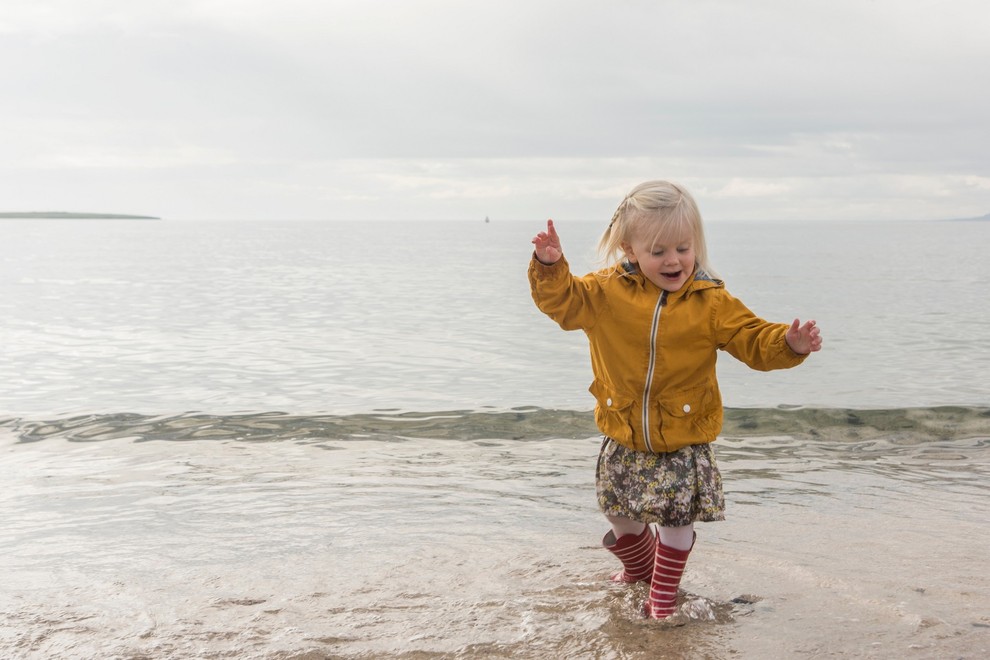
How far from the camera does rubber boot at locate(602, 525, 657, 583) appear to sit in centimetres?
410

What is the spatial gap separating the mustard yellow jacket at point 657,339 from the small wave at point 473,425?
4271 millimetres

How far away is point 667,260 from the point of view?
374 centimetres

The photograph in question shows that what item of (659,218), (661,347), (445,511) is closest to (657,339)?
(661,347)

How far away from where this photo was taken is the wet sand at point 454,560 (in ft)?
11.9

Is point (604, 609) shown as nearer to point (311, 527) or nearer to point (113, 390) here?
point (311, 527)

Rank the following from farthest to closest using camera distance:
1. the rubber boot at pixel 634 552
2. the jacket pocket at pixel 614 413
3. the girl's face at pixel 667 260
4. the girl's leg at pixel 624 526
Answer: the rubber boot at pixel 634 552 < the girl's leg at pixel 624 526 < the jacket pocket at pixel 614 413 < the girl's face at pixel 667 260

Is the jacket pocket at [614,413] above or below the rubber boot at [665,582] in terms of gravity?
above

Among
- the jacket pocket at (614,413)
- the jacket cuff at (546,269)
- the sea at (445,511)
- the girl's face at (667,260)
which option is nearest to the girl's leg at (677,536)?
the sea at (445,511)

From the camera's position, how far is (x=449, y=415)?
9.38 m

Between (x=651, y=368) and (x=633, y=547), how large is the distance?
0.82 meters

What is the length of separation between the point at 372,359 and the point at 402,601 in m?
9.88

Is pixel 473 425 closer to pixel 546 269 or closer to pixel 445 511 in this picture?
pixel 445 511

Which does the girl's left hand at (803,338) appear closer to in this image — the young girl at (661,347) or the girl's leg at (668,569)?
the young girl at (661,347)

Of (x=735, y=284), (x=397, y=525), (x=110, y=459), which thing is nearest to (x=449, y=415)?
(x=110, y=459)
